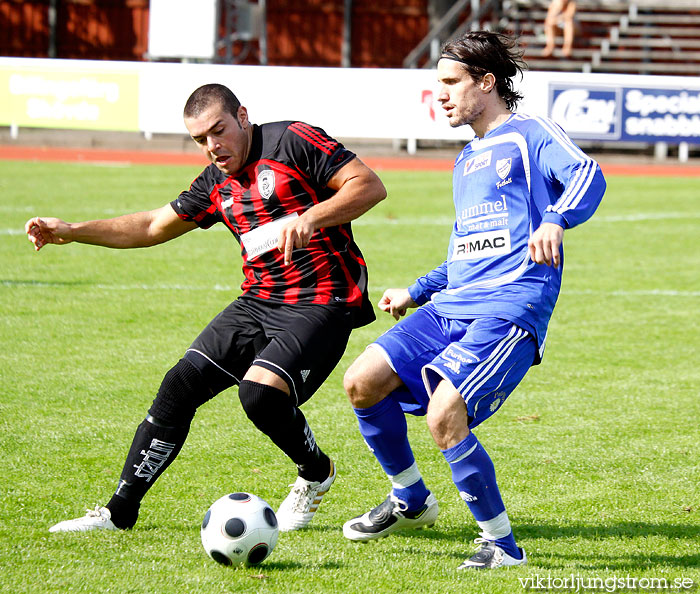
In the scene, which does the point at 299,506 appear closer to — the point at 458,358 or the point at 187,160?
the point at 458,358

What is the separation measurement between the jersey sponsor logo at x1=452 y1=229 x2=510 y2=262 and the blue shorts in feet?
0.89

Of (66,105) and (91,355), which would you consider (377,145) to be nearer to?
(66,105)

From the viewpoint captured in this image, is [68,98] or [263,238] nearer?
[263,238]

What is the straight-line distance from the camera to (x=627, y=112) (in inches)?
728

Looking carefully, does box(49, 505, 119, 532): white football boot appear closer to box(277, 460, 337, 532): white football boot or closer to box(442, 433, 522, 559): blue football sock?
box(277, 460, 337, 532): white football boot

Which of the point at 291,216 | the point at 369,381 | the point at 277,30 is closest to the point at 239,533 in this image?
the point at 369,381

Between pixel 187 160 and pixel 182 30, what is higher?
pixel 182 30

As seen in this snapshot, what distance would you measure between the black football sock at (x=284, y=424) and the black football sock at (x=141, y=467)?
0.41 metres

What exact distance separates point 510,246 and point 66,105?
51.5 feet

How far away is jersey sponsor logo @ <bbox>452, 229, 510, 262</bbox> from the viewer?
164 inches

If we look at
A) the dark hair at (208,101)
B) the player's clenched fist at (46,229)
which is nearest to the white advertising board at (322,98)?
the player's clenched fist at (46,229)

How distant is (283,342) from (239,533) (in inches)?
32.7

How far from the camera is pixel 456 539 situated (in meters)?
4.44

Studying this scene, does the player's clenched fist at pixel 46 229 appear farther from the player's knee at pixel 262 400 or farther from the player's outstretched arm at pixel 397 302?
the player's outstretched arm at pixel 397 302
